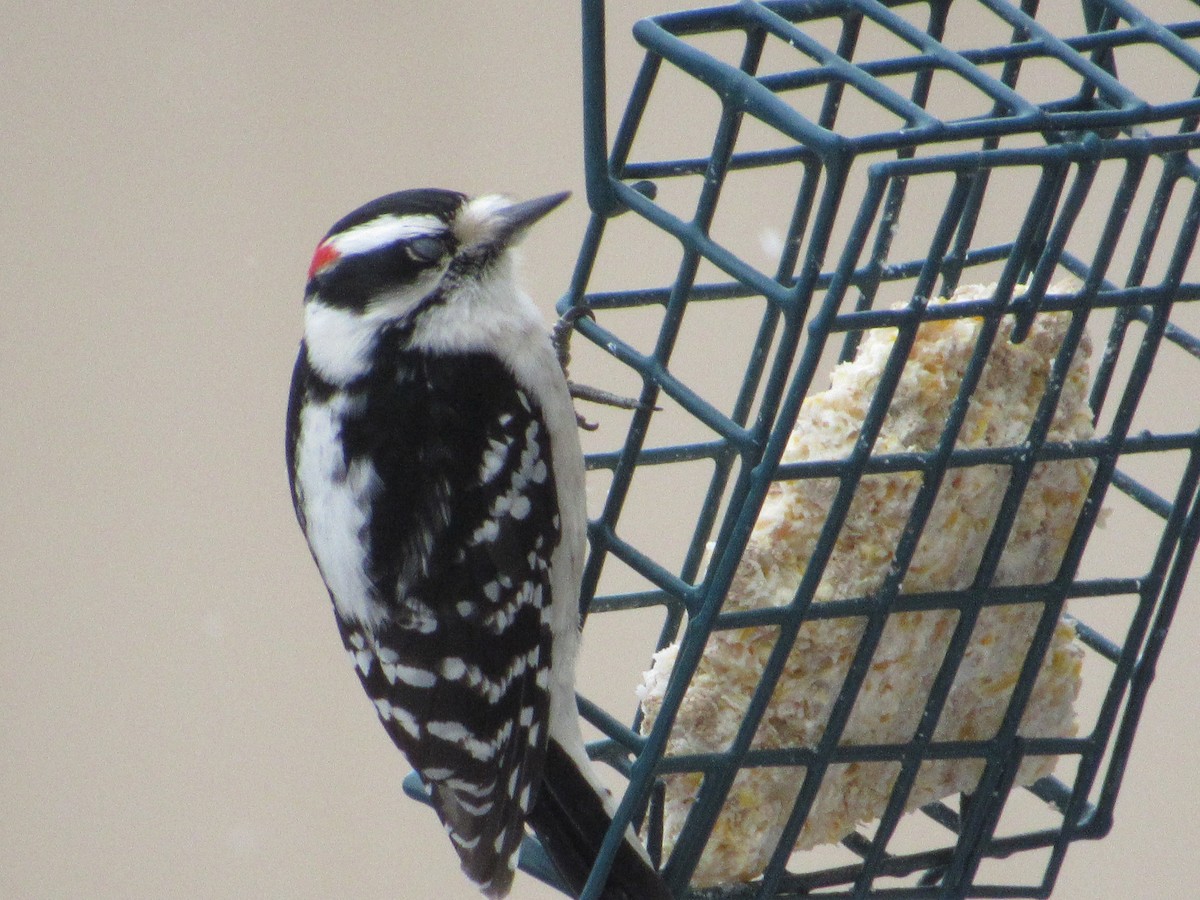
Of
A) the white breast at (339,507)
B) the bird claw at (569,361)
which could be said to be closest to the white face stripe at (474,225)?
the bird claw at (569,361)

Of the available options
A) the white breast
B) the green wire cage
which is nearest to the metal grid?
the green wire cage

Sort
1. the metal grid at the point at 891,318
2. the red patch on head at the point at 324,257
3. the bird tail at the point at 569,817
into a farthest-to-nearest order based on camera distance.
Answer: the red patch on head at the point at 324,257 < the bird tail at the point at 569,817 < the metal grid at the point at 891,318

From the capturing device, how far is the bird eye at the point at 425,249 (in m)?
2.04

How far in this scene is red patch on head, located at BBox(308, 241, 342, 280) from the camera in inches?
81.7

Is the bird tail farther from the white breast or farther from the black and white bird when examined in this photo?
the white breast

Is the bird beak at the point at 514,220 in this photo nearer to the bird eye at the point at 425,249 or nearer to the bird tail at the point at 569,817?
the bird eye at the point at 425,249

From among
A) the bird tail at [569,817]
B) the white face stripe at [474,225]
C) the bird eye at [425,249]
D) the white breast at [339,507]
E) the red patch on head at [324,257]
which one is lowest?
the bird tail at [569,817]

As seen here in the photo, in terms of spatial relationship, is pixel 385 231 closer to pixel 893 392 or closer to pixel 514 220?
pixel 514 220

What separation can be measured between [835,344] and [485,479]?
210 cm

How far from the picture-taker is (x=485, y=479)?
2.02 metres

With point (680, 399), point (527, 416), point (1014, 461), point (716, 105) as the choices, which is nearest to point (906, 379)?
point (1014, 461)

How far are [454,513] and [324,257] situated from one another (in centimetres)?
41

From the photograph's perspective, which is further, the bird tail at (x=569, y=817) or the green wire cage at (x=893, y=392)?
the bird tail at (x=569, y=817)

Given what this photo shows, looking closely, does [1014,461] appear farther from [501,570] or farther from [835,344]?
[835,344]
